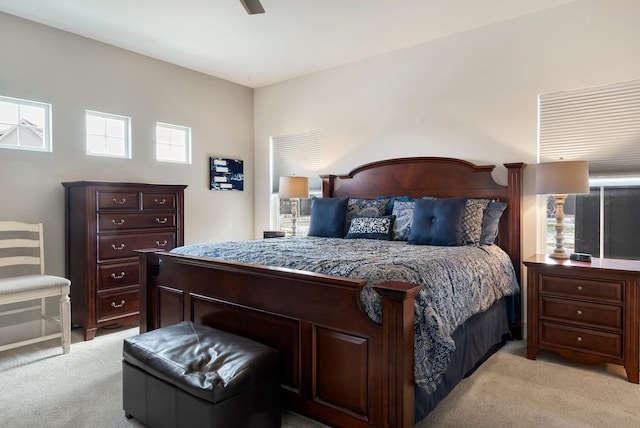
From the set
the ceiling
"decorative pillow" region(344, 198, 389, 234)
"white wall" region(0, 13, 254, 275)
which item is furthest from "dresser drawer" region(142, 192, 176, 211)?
"decorative pillow" region(344, 198, 389, 234)

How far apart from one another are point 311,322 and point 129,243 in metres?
2.46

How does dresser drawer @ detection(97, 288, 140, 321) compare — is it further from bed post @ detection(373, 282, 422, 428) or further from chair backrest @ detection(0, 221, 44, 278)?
bed post @ detection(373, 282, 422, 428)

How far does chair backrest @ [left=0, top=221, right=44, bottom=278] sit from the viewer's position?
325 cm

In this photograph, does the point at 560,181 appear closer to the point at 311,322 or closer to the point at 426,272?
the point at 426,272

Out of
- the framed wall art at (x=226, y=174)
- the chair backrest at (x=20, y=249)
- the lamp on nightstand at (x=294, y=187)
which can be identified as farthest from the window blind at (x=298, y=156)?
the chair backrest at (x=20, y=249)

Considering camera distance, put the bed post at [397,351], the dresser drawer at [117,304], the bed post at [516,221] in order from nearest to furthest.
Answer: the bed post at [397,351] < the bed post at [516,221] < the dresser drawer at [117,304]

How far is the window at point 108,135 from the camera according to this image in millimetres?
3953

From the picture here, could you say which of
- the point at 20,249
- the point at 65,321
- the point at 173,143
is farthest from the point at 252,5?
the point at 20,249

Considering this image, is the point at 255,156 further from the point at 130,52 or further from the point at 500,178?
the point at 500,178

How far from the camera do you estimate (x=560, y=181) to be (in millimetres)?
2896

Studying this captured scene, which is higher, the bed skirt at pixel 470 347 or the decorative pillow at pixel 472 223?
the decorative pillow at pixel 472 223

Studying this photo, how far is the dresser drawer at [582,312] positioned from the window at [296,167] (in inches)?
111

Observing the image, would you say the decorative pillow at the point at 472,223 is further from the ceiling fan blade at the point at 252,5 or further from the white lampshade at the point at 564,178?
the ceiling fan blade at the point at 252,5

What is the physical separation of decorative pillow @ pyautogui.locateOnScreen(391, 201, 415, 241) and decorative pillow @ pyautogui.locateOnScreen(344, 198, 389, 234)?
19 centimetres
